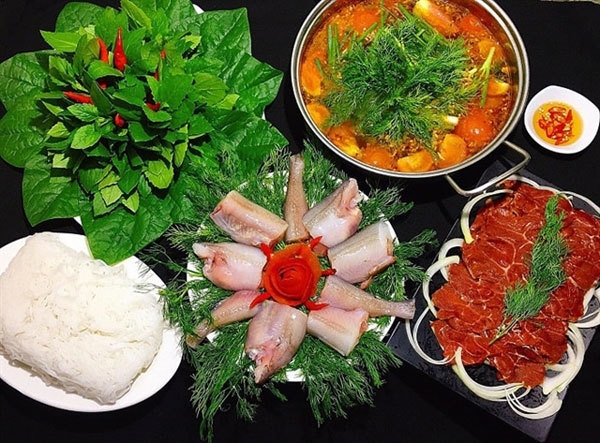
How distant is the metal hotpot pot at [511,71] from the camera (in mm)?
2094

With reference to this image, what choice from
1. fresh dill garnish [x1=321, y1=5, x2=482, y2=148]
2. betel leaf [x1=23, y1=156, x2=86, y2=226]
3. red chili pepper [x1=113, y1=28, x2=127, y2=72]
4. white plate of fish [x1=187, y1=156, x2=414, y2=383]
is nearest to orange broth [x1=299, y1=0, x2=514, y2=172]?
fresh dill garnish [x1=321, y1=5, x2=482, y2=148]

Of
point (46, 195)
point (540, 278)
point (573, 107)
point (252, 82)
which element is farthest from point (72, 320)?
point (573, 107)

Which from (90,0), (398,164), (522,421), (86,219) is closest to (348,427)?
(522,421)

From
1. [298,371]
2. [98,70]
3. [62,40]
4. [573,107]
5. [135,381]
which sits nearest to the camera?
[98,70]

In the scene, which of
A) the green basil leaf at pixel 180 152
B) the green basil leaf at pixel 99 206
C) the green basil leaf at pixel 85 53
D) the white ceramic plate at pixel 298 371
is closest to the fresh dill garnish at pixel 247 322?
the white ceramic plate at pixel 298 371

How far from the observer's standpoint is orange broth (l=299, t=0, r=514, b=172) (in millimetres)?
2209

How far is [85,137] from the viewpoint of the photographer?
2.03 m

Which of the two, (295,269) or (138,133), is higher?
(138,133)

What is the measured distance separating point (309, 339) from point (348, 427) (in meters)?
0.36

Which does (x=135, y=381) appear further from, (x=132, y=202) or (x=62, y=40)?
(x=62, y=40)

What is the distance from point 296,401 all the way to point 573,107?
1293mm

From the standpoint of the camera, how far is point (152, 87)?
6.64 ft

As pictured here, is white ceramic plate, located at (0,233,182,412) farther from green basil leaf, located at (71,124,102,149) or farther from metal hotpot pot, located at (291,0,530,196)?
metal hotpot pot, located at (291,0,530,196)

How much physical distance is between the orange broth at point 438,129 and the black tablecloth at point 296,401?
21 cm
